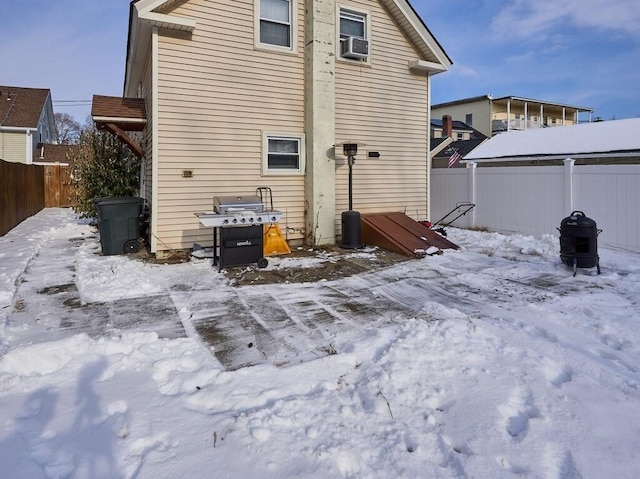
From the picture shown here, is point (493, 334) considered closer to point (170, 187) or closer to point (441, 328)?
point (441, 328)

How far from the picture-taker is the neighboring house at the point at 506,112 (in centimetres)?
3503

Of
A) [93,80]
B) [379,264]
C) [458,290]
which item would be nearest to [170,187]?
[379,264]

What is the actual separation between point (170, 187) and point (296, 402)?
591cm

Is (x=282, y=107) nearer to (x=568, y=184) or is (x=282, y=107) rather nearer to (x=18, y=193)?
Answer: (x=568, y=184)

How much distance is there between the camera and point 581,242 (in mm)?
6500

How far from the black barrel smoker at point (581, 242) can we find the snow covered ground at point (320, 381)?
662 millimetres

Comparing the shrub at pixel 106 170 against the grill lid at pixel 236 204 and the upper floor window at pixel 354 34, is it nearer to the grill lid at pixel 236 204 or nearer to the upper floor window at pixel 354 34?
the grill lid at pixel 236 204

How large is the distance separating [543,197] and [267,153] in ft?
22.1

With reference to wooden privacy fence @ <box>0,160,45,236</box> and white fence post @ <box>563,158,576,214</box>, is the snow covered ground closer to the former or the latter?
white fence post @ <box>563,158,576,214</box>

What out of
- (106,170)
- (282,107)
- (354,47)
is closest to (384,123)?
(354,47)

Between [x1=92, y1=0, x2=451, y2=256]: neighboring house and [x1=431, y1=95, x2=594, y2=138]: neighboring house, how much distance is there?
88.0ft

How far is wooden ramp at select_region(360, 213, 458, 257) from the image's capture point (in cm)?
846

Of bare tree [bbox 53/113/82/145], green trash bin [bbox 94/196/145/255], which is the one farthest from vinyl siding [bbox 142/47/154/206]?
bare tree [bbox 53/113/82/145]

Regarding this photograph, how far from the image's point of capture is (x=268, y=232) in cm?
814
